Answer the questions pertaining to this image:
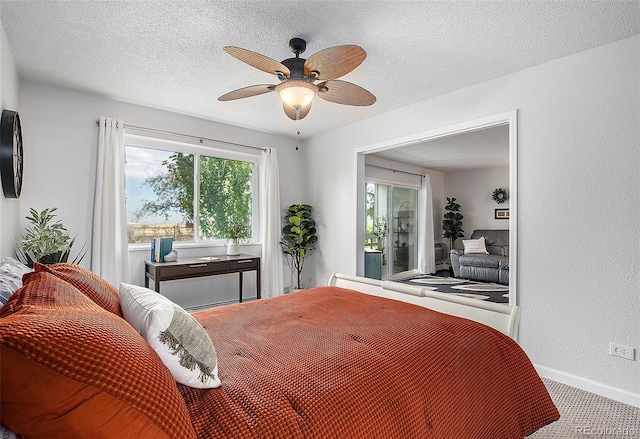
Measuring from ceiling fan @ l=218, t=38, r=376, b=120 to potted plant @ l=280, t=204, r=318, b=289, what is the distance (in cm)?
240

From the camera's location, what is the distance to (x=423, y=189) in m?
7.79

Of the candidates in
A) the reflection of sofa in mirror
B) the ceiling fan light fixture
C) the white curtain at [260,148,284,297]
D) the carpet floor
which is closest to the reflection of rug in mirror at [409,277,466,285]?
the reflection of sofa in mirror

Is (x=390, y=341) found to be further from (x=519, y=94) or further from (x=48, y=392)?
(x=519, y=94)

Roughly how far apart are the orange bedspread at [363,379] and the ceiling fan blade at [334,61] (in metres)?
1.53

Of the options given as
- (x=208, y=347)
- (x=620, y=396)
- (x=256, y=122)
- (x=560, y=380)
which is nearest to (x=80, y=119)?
(x=256, y=122)

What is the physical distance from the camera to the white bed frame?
6.41ft

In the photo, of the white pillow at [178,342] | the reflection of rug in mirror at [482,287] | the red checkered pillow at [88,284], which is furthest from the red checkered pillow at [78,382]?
the reflection of rug in mirror at [482,287]

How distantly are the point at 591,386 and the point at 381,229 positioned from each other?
461 cm

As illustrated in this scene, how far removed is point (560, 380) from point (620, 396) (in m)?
0.35

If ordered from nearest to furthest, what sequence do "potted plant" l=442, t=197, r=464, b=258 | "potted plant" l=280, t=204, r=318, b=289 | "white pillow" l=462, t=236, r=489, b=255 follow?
"potted plant" l=280, t=204, r=318, b=289, "white pillow" l=462, t=236, r=489, b=255, "potted plant" l=442, t=197, r=464, b=258

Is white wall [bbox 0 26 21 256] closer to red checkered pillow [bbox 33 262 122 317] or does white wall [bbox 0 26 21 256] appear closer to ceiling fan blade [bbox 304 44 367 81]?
red checkered pillow [bbox 33 262 122 317]

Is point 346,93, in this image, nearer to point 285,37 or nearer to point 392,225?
point 285,37

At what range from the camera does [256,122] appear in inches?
176

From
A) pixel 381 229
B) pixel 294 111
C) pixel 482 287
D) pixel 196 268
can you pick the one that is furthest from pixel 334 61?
pixel 482 287
